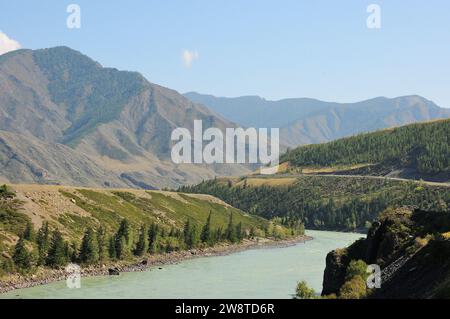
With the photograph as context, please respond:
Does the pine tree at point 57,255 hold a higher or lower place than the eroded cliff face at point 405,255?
lower

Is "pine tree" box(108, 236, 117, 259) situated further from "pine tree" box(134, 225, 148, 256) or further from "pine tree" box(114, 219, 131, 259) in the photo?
"pine tree" box(134, 225, 148, 256)

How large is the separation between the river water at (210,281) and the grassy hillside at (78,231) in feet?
32.5

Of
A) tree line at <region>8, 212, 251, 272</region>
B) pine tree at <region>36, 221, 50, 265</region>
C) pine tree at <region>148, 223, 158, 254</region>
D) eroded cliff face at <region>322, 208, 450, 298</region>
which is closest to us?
eroded cliff face at <region>322, 208, 450, 298</region>

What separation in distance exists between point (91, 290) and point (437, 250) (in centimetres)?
5889

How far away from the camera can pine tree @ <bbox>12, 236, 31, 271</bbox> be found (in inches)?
4397

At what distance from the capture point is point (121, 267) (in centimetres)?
13038

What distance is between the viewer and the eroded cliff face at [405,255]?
188ft

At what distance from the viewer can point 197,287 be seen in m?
104

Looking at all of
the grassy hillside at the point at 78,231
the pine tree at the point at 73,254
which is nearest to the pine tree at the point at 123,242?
the grassy hillside at the point at 78,231

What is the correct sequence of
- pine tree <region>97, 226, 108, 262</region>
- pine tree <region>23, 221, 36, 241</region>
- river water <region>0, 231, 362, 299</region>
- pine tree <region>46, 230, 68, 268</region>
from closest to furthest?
river water <region>0, 231, 362, 299</region>
pine tree <region>46, 230, 68, 268</region>
pine tree <region>23, 221, 36, 241</region>
pine tree <region>97, 226, 108, 262</region>

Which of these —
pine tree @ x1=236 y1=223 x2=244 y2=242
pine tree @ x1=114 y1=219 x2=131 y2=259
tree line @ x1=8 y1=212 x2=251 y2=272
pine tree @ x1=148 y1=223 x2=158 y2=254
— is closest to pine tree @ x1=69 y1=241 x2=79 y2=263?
tree line @ x1=8 y1=212 x2=251 y2=272

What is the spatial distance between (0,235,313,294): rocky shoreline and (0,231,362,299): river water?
2.86 meters

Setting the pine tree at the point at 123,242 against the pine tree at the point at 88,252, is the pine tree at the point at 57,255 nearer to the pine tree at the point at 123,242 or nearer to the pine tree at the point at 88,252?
the pine tree at the point at 88,252

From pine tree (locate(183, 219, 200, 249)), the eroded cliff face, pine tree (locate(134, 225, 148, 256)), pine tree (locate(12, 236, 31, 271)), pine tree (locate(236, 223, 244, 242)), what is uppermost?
the eroded cliff face
